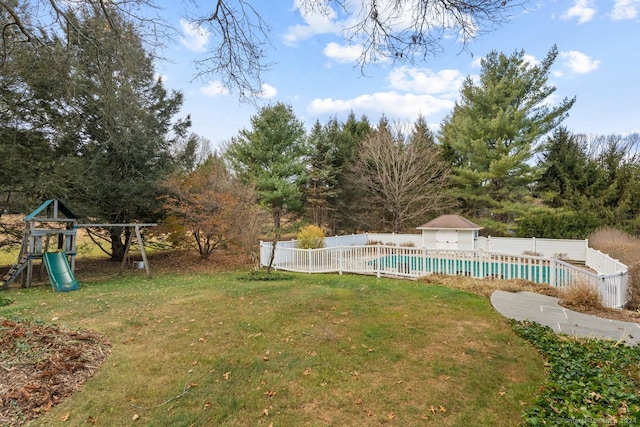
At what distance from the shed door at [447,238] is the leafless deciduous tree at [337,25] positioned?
39.0 feet

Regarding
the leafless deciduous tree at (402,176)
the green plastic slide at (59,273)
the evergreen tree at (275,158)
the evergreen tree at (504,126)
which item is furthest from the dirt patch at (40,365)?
the evergreen tree at (504,126)

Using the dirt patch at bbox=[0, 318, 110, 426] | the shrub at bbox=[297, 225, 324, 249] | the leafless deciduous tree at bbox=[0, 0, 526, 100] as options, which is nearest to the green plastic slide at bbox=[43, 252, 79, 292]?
the dirt patch at bbox=[0, 318, 110, 426]

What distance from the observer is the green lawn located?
2.71 meters

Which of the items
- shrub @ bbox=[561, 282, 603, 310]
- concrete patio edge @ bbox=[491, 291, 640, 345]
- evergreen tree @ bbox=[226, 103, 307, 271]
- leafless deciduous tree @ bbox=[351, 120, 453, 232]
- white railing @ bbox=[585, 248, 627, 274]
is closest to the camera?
concrete patio edge @ bbox=[491, 291, 640, 345]

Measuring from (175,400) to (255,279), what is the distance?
5.84m

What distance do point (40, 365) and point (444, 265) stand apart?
8.81 m

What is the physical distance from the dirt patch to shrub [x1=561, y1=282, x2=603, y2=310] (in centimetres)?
754

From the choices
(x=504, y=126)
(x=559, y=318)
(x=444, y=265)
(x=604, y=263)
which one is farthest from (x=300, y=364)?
(x=504, y=126)

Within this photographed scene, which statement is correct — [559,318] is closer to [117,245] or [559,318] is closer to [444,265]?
[444,265]

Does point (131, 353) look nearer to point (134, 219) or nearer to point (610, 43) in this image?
point (610, 43)

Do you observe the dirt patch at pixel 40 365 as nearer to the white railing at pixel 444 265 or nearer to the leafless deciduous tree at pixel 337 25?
the leafless deciduous tree at pixel 337 25

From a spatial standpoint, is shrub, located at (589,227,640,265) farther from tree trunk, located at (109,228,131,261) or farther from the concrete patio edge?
tree trunk, located at (109,228,131,261)

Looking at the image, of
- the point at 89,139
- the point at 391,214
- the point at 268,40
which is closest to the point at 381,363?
the point at 268,40

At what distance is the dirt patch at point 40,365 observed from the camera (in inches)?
105
